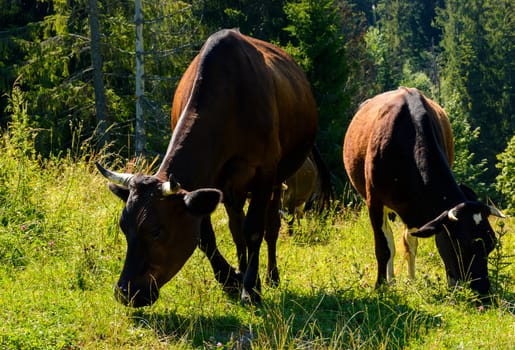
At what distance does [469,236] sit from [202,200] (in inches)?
96.9

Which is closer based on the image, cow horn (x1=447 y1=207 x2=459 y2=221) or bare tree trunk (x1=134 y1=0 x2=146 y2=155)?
cow horn (x1=447 y1=207 x2=459 y2=221)

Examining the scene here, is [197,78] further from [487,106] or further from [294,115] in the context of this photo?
[487,106]

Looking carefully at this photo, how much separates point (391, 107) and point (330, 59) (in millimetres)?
20443

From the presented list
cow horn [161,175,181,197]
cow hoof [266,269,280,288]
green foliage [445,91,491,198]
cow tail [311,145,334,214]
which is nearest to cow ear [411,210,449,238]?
cow hoof [266,269,280,288]

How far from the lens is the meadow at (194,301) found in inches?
206

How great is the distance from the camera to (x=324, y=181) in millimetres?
10484

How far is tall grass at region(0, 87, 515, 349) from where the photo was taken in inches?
206

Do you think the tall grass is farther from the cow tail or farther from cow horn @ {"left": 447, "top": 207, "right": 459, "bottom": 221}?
the cow tail

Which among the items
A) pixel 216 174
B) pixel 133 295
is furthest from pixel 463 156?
pixel 133 295

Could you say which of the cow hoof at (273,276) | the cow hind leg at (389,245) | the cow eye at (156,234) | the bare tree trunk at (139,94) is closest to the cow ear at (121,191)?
the cow eye at (156,234)

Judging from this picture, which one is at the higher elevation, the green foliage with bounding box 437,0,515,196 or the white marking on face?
the white marking on face

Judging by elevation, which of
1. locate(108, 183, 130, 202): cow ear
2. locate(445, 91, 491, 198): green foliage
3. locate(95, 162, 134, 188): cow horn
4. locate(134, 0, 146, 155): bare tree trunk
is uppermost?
locate(95, 162, 134, 188): cow horn

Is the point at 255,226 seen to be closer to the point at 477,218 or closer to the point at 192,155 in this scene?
the point at 192,155

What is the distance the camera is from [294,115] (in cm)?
792
